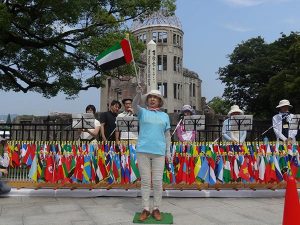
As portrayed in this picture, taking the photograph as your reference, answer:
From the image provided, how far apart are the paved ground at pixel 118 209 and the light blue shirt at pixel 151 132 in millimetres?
1034

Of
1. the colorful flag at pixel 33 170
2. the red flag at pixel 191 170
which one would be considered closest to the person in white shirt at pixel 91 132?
the colorful flag at pixel 33 170

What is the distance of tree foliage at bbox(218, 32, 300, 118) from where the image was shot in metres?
41.3

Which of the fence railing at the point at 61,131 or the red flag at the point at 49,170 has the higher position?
the fence railing at the point at 61,131

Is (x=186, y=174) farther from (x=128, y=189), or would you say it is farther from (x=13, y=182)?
(x=13, y=182)

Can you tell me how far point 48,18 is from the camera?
50.7 feet

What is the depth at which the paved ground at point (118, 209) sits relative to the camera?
5.56m

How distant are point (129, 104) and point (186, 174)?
1.77 meters

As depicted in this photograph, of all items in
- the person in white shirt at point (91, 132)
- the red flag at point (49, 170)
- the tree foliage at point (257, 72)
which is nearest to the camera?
the red flag at point (49, 170)

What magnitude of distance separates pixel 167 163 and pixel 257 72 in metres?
39.1

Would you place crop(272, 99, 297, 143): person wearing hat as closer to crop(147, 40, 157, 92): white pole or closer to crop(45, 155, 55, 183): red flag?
crop(147, 40, 157, 92): white pole

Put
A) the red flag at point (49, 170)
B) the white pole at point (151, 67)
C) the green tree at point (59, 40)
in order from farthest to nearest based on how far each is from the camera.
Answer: the green tree at point (59, 40) < the white pole at point (151, 67) < the red flag at point (49, 170)

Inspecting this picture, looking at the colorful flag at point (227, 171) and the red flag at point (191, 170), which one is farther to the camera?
the colorful flag at point (227, 171)

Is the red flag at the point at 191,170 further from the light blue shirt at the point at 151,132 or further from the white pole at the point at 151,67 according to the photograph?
the white pole at the point at 151,67

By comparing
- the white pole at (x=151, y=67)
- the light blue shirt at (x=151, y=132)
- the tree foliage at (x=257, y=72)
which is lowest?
the light blue shirt at (x=151, y=132)
